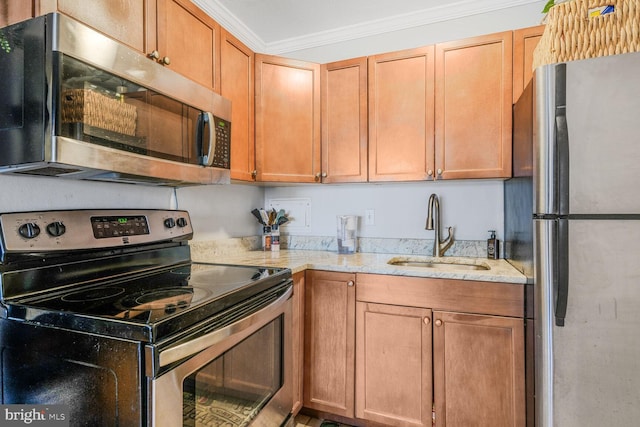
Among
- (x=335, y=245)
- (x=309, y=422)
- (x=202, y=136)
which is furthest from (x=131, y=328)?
(x=335, y=245)

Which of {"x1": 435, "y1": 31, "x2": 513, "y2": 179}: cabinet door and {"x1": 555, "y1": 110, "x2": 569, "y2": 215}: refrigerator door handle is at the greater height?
{"x1": 435, "y1": 31, "x2": 513, "y2": 179}: cabinet door

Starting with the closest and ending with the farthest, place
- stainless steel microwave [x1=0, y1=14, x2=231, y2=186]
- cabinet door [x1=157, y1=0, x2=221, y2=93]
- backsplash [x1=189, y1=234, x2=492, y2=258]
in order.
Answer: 1. stainless steel microwave [x1=0, y1=14, x2=231, y2=186]
2. cabinet door [x1=157, y1=0, x2=221, y2=93]
3. backsplash [x1=189, y1=234, x2=492, y2=258]

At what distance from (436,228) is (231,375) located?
4.87 ft

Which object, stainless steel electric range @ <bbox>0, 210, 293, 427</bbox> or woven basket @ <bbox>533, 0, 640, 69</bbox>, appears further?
woven basket @ <bbox>533, 0, 640, 69</bbox>

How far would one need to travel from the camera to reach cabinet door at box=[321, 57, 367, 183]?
6.75 ft

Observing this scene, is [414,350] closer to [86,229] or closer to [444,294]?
[444,294]

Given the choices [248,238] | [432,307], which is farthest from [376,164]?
[248,238]

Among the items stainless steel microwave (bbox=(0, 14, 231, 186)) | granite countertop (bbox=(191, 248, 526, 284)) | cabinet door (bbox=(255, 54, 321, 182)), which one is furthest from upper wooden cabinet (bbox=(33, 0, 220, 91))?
granite countertop (bbox=(191, 248, 526, 284))

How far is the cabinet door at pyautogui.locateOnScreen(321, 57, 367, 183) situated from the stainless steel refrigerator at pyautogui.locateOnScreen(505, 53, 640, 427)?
98 cm

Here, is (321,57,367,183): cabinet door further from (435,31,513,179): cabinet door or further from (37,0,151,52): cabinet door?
(37,0,151,52): cabinet door

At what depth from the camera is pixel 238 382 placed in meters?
1.12

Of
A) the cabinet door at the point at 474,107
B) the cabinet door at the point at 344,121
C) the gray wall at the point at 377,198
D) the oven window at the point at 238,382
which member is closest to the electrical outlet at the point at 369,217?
the gray wall at the point at 377,198

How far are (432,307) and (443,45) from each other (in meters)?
1.41

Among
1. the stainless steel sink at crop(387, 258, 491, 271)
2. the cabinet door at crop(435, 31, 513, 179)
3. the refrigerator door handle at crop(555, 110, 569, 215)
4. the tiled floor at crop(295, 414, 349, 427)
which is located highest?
the cabinet door at crop(435, 31, 513, 179)
